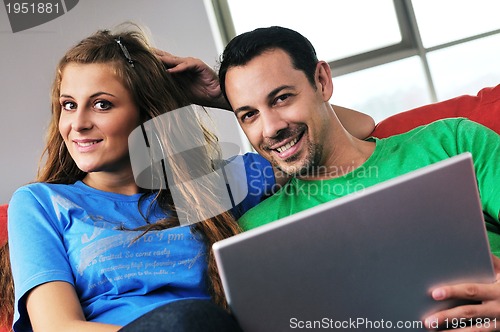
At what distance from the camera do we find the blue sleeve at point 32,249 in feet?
4.15

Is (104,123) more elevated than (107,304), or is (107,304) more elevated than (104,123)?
(104,123)

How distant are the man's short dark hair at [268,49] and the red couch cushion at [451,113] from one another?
271 mm

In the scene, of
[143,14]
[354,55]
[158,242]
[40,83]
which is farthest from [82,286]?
[354,55]

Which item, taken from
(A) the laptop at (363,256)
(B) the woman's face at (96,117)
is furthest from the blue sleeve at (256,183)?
(A) the laptop at (363,256)

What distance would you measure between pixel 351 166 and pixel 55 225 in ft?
2.30

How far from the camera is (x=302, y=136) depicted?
158cm

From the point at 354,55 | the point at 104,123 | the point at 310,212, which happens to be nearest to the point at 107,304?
the point at 104,123

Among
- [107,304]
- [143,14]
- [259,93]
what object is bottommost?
[107,304]

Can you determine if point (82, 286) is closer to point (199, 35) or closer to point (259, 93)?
point (259, 93)

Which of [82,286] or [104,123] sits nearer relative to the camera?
[82,286]

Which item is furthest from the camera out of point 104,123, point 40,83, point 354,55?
point 354,55

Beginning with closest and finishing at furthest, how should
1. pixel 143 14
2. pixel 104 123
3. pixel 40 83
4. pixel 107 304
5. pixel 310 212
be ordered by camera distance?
pixel 310 212 < pixel 107 304 < pixel 104 123 < pixel 40 83 < pixel 143 14

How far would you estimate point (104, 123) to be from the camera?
57.2 inches

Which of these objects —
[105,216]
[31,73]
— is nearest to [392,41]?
[31,73]
